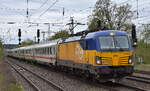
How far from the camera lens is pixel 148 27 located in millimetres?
53344

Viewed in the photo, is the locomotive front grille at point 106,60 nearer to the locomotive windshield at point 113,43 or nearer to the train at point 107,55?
the train at point 107,55

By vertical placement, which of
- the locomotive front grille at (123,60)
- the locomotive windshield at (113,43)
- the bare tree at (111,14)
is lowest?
the locomotive front grille at (123,60)

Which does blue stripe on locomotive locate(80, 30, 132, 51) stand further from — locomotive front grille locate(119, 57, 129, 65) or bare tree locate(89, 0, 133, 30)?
bare tree locate(89, 0, 133, 30)

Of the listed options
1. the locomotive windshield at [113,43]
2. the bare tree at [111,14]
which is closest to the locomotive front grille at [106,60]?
the locomotive windshield at [113,43]

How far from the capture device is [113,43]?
16.7 m

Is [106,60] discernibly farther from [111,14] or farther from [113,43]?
[111,14]

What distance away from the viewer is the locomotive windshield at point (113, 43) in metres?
16.5

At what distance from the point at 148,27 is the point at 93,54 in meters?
38.8

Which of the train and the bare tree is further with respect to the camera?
the bare tree

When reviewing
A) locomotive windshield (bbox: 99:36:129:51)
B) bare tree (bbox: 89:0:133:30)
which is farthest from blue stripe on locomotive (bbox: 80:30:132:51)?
bare tree (bbox: 89:0:133:30)

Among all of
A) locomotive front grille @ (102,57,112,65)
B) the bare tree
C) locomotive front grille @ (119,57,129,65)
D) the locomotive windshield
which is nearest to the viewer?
locomotive front grille @ (102,57,112,65)

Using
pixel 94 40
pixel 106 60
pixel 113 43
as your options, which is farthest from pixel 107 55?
pixel 94 40

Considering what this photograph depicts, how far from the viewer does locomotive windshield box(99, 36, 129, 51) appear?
648 inches

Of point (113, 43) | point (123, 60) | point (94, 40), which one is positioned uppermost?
point (94, 40)
